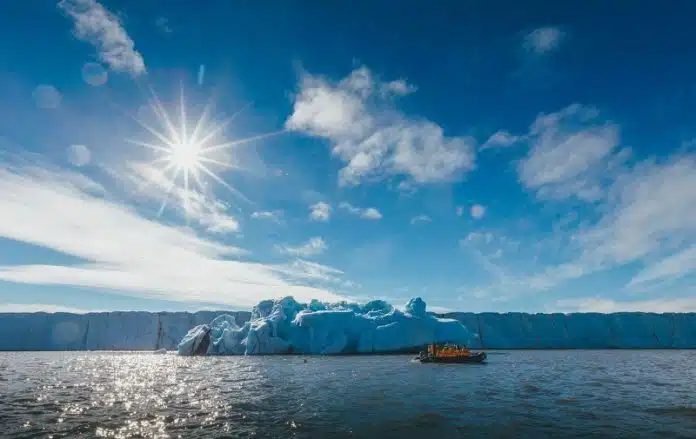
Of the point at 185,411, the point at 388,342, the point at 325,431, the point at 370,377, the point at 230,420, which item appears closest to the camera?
the point at 325,431

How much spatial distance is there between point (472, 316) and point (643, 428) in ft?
262

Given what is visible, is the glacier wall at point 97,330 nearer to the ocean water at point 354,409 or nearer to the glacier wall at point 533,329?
the glacier wall at point 533,329

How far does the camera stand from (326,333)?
59469 millimetres

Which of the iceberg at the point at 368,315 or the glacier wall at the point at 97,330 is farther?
the glacier wall at the point at 97,330

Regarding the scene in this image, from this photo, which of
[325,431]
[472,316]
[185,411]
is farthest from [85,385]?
[472,316]

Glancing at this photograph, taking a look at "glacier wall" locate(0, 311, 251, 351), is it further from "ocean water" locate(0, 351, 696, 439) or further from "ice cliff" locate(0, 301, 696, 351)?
"ocean water" locate(0, 351, 696, 439)

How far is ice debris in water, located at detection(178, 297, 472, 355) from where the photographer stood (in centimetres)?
5875

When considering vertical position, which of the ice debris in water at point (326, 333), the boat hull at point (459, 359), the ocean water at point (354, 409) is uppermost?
the ice debris in water at point (326, 333)

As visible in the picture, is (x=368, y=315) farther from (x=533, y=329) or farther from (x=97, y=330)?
(x=97, y=330)

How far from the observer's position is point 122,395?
20344mm

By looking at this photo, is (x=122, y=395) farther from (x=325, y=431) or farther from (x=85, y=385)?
(x=325, y=431)

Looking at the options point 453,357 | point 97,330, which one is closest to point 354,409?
point 453,357

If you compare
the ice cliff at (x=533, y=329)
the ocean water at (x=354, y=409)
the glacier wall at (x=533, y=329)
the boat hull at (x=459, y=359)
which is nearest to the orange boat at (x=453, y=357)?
the boat hull at (x=459, y=359)

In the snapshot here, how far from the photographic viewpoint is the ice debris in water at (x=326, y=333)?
58.8 meters
